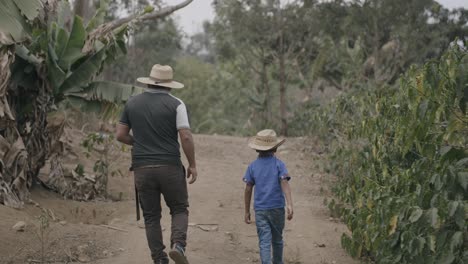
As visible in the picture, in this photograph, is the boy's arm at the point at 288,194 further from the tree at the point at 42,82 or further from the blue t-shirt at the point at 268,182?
the tree at the point at 42,82

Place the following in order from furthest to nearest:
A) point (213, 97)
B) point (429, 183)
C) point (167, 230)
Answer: point (213, 97)
point (167, 230)
point (429, 183)

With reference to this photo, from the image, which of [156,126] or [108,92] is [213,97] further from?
[156,126]

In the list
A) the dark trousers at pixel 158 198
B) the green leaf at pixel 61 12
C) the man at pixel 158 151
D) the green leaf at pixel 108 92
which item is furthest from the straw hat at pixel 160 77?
the green leaf at pixel 61 12

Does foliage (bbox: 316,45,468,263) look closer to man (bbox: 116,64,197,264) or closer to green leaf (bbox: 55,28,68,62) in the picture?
man (bbox: 116,64,197,264)

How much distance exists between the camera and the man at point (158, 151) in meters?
5.85

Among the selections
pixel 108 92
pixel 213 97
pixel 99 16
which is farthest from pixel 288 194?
pixel 213 97

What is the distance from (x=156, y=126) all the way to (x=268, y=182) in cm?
112

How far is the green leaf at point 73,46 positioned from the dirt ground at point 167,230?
2058mm

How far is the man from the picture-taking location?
19.2ft

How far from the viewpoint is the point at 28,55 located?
9.70m

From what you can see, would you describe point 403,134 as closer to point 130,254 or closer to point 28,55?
point 130,254

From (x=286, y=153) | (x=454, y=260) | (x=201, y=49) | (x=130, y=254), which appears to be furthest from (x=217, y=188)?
(x=201, y=49)

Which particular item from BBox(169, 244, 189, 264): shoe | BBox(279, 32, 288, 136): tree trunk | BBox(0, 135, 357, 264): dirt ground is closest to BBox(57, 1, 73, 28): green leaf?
BBox(0, 135, 357, 264): dirt ground

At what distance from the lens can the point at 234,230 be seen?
28.7 ft
